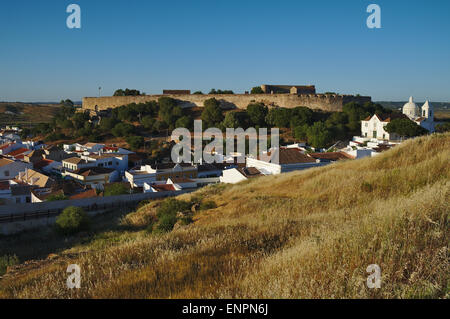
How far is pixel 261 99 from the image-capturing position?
3981 cm

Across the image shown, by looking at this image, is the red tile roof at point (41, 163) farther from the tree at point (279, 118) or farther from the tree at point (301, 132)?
the tree at point (301, 132)

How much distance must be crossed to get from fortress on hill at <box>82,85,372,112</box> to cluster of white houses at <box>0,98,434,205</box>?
21.1 feet

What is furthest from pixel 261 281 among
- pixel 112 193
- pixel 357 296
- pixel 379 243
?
pixel 112 193

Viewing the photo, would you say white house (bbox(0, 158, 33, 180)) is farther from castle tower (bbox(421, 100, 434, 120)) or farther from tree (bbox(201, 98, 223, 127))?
castle tower (bbox(421, 100, 434, 120))

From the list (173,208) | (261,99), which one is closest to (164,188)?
(173,208)

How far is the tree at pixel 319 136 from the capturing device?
90.3 ft

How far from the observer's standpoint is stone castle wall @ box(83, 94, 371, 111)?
37.2 metres

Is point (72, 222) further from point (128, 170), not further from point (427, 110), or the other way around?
point (427, 110)

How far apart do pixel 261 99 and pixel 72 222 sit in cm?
3109

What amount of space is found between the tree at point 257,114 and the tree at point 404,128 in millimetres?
11619

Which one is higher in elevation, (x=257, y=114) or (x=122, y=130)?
(x=257, y=114)

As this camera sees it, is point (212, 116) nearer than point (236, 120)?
No

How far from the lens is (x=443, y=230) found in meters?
2.97
